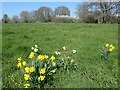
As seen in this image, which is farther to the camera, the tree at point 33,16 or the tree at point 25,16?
the tree at point 33,16

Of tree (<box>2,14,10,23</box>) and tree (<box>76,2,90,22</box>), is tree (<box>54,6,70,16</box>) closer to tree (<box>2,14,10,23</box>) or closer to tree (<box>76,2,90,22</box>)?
tree (<box>76,2,90,22</box>)

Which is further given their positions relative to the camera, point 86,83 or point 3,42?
point 3,42

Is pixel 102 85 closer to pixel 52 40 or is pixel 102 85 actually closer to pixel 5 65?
pixel 5 65

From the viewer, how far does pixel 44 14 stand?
32.2 meters

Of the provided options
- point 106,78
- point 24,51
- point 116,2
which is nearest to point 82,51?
point 24,51

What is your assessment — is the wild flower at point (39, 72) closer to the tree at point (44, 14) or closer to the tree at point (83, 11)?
the tree at point (44, 14)

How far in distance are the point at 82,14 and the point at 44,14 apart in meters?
7.71

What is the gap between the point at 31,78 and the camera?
6.33 metres

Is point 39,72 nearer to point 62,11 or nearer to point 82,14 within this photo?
point 62,11

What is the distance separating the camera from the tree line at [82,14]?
30744 millimetres

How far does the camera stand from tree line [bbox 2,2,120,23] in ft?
101

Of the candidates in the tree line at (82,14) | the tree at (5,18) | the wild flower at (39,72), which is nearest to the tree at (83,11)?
the tree line at (82,14)

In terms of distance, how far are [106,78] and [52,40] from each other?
539 cm

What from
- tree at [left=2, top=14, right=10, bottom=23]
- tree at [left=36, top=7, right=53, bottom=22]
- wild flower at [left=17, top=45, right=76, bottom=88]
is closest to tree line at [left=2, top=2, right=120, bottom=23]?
tree at [left=36, top=7, right=53, bottom=22]
